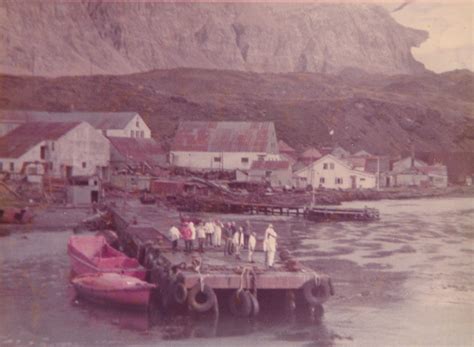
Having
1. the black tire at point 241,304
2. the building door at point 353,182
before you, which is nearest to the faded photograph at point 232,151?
the black tire at point 241,304

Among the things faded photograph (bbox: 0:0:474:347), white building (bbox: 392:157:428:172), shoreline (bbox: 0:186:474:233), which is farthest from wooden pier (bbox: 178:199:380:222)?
white building (bbox: 392:157:428:172)

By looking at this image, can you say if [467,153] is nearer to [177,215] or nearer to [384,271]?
[384,271]

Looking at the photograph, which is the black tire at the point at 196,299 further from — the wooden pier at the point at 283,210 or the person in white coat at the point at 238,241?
the wooden pier at the point at 283,210

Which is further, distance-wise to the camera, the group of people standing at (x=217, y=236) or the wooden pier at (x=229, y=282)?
the group of people standing at (x=217, y=236)

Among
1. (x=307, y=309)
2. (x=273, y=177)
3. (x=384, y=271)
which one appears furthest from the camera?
(x=273, y=177)

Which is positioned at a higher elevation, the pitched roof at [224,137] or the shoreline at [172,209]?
the pitched roof at [224,137]

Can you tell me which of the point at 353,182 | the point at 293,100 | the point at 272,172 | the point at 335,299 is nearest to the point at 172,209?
the point at 272,172

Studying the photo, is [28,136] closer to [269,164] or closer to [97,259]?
[97,259]

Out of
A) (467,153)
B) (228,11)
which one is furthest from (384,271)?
(228,11)
